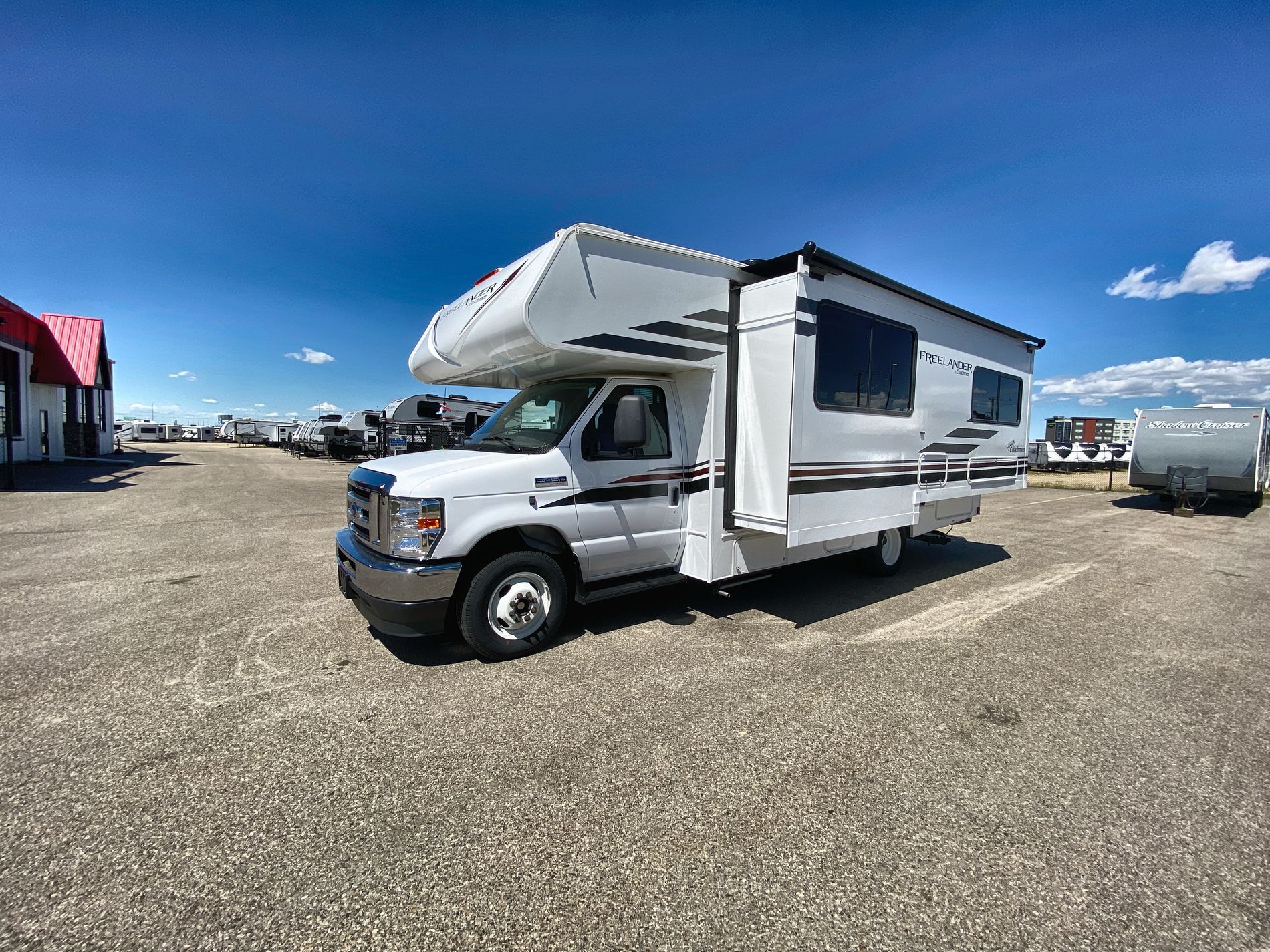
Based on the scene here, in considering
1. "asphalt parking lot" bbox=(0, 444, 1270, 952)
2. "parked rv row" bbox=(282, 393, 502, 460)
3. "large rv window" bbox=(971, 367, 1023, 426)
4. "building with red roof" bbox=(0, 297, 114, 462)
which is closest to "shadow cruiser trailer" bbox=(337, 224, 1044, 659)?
"asphalt parking lot" bbox=(0, 444, 1270, 952)

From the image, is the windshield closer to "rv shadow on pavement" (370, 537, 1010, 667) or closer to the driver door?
the driver door

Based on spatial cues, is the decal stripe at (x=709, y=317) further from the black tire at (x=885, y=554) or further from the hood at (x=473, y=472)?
the black tire at (x=885, y=554)

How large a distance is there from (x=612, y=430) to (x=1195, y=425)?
17021 mm

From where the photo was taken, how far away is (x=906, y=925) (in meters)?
1.99

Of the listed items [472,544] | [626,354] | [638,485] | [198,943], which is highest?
[626,354]

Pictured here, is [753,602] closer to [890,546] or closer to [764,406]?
[764,406]

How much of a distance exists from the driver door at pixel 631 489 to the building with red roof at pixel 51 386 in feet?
54.9

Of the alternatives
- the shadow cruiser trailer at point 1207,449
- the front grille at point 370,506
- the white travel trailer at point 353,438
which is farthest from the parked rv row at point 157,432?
the shadow cruiser trailer at point 1207,449

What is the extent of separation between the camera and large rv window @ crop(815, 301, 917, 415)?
4.85 meters

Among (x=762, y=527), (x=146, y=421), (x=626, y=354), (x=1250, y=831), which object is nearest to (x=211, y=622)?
(x=626, y=354)

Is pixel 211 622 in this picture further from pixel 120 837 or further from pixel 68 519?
pixel 68 519

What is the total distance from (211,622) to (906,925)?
18.1ft

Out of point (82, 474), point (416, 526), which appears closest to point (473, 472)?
point (416, 526)

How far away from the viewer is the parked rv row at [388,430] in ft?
56.0
